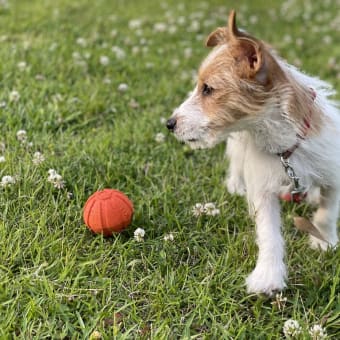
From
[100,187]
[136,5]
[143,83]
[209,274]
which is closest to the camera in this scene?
[209,274]

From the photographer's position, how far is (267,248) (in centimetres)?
328

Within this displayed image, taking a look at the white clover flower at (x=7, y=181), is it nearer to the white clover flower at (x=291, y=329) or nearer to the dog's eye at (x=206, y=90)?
the dog's eye at (x=206, y=90)

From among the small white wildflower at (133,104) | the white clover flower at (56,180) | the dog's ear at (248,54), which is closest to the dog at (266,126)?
the dog's ear at (248,54)

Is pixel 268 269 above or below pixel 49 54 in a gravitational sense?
below

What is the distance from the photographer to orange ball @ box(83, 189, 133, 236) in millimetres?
3361

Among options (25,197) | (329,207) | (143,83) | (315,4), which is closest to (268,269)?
(329,207)

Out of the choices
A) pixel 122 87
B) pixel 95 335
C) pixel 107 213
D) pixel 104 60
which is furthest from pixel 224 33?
pixel 104 60

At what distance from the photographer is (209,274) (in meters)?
3.28

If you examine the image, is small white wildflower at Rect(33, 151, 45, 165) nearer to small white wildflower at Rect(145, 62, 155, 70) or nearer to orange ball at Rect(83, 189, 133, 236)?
orange ball at Rect(83, 189, 133, 236)

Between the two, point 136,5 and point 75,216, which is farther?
point 136,5

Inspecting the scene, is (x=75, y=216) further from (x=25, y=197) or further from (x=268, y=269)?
(x=268, y=269)

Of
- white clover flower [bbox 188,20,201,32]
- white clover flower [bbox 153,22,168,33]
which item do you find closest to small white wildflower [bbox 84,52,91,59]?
white clover flower [bbox 153,22,168,33]

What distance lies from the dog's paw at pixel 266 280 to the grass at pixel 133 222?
0.18 ft

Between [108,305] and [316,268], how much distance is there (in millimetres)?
1307
